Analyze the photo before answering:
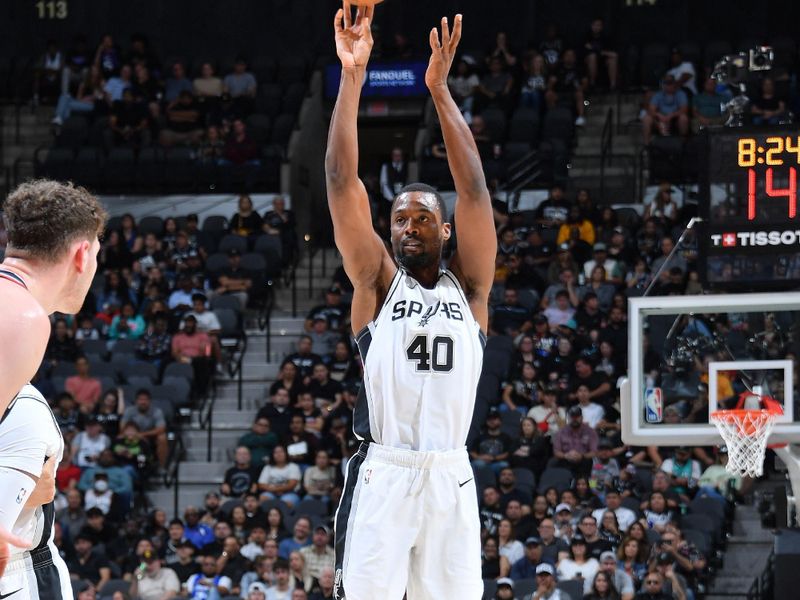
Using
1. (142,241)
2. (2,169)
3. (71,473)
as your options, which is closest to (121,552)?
(71,473)

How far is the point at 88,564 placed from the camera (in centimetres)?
1422

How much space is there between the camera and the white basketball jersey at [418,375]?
18.0 ft

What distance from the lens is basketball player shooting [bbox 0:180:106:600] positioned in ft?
11.6

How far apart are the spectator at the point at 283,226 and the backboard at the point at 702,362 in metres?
7.92

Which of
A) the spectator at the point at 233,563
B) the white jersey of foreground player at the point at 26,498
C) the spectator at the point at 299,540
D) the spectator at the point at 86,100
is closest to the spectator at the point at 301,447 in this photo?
the spectator at the point at 299,540

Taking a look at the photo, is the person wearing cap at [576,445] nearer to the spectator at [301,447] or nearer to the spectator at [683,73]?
the spectator at [301,447]

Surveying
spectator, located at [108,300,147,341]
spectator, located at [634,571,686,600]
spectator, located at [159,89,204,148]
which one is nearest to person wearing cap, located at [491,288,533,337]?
spectator, located at [634,571,686,600]

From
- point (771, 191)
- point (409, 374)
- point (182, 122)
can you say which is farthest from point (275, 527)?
point (182, 122)

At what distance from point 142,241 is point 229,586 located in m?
6.67

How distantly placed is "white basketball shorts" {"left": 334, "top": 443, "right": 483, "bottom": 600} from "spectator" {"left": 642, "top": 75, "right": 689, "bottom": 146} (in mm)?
14239

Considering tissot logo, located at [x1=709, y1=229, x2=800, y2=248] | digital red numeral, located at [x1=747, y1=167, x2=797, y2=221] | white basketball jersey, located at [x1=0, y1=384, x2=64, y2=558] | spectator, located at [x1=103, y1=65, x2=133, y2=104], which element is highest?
spectator, located at [x1=103, y1=65, x2=133, y2=104]

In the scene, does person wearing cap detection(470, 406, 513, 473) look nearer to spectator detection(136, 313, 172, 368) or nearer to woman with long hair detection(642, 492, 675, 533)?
woman with long hair detection(642, 492, 675, 533)

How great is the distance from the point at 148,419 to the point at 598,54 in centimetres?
927

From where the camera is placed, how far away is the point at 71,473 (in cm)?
1527
